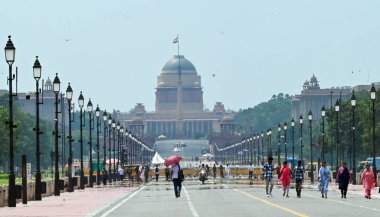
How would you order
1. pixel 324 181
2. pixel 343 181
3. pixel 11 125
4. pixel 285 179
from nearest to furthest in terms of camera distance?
pixel 11 125 < pixel 343 181 < pixel 324 181 < pixel 285 179

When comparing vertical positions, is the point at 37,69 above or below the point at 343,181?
above

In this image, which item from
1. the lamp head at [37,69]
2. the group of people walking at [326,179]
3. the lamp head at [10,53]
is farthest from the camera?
the lamp head at [37,69]

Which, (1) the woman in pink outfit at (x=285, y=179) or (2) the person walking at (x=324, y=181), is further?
(1) the woman in pink outfit at (x=285, y=179)

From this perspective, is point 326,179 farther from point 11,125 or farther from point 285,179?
point 11,125

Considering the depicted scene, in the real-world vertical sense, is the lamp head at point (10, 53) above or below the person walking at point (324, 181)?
above

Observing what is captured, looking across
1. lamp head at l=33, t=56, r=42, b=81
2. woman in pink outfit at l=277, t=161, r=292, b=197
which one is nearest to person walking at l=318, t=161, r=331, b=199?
woman in pink outfit at l=277, t=161, r=292, b=197

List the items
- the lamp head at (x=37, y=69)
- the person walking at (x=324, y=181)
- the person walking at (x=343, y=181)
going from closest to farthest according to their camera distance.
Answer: the lamp head at (x=37, y=69)
the person walking at (x=343, y=181)
the person walking at (x=324, y=181)

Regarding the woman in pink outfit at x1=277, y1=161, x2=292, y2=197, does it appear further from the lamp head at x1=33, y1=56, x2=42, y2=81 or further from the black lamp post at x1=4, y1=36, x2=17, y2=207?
the black lamp post at x1=4, y1=36, x2=17, y2=207

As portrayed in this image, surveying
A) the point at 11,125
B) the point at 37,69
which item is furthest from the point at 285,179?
the point at 11,125

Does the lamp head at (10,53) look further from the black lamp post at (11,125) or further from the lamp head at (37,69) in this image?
the lamp head at (37,69)

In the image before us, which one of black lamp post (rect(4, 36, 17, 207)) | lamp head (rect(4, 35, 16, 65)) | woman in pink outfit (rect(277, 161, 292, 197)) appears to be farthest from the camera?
woman in pink outfit (rect(277, 161, 292, 197))

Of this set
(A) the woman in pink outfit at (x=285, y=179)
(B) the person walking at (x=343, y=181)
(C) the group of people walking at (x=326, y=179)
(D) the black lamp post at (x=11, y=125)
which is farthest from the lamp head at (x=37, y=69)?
(B) the person walking at (x=343, y=181)

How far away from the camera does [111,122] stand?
145625mm

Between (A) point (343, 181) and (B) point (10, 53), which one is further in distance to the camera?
(A) point (343, 181)
